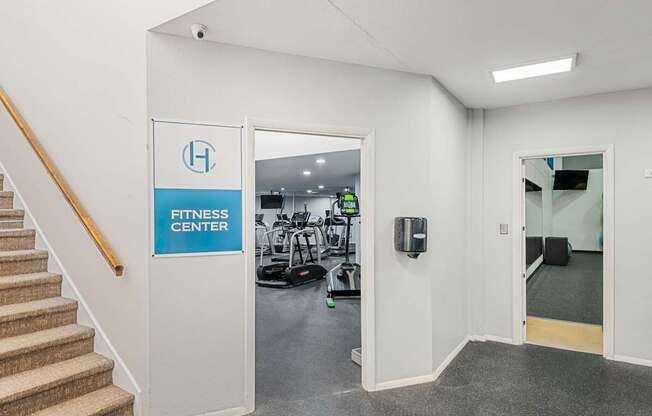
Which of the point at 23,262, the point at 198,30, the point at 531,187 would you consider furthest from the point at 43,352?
the point at 531,187

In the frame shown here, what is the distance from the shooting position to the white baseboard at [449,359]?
10.6 ft

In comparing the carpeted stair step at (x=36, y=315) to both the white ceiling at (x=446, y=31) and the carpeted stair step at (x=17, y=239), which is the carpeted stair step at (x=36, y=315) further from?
the white ceiling at (x=446, y=31)

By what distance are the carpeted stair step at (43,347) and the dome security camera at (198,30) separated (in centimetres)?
209

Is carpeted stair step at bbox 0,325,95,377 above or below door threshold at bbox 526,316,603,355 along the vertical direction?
above

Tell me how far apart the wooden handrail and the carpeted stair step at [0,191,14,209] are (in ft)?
2.06

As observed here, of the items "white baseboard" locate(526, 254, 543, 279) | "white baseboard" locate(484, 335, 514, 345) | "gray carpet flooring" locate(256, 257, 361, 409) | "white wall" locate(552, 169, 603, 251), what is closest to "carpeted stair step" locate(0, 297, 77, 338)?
"gray carpet flooring" locate(256, 257, 361, 409)

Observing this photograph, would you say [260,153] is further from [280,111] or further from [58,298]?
[58,298]

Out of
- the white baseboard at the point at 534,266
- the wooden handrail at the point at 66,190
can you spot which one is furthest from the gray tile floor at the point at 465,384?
the white baseboard at the point at 534,266

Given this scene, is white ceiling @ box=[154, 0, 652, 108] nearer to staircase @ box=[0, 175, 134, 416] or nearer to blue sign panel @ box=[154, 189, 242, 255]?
blue sign panel @ box=[154, 189, 242, 255]

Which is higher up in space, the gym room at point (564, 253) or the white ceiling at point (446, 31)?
the white ceiling at point (446, 31)

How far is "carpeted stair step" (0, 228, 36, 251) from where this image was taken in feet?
9.61

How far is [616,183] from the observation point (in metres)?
3.57

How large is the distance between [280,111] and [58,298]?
2.13 meters

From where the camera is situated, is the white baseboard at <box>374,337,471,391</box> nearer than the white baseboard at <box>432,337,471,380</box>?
Yes
